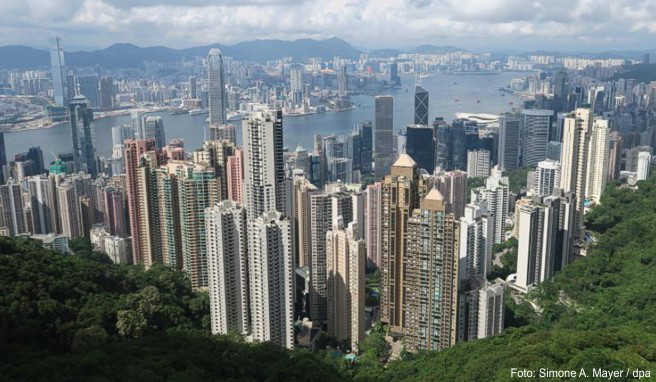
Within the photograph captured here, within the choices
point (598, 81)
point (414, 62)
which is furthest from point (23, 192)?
point (414, 62)

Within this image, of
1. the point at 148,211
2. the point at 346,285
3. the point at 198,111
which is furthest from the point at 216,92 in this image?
the point at 346,285

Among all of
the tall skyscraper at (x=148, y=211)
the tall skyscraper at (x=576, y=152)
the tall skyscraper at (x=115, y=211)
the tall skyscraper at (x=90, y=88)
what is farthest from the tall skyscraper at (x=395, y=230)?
the tall skyscraper at (x=90, y=88)

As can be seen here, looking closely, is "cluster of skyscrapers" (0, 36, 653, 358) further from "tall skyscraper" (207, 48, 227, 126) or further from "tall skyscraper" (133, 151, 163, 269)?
"tall skyscraper" (207, 48, 227, 126)

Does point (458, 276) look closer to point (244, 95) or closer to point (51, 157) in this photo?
point (51, 157)

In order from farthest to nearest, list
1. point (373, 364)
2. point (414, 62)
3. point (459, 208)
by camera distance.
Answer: point (414, 62)
point (459, 208)
point (373, 364)

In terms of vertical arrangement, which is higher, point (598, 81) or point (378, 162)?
point (598, 81)

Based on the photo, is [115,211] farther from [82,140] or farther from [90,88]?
[90,88]

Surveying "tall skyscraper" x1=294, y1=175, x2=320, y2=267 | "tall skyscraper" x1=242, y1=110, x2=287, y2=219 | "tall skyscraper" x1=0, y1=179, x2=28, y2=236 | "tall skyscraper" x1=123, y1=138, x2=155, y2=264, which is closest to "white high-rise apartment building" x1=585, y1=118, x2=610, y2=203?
"tall skyscraper" x1=294, y1=175, x2=320, y2=267
